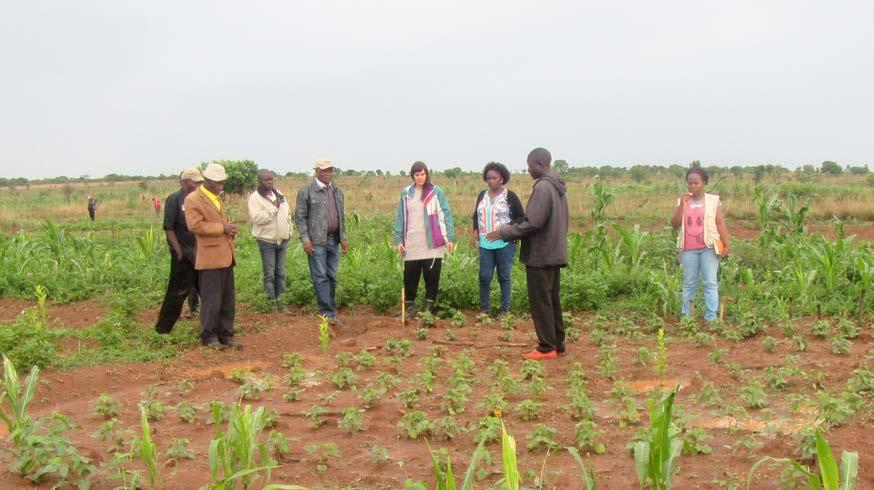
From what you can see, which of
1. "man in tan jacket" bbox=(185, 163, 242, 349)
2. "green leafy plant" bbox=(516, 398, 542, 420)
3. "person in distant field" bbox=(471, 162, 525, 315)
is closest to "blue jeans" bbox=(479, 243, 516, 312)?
"person in distant field" bbox=(471, 162, 525, 315)

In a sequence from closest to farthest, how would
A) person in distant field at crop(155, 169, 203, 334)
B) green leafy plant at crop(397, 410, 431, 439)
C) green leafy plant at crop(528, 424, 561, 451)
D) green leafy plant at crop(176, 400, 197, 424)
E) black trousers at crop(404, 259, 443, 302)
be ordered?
1. green leafy plant at crop(528, 424, 561, 451)
2. green leafy plant at crop(397, 410, 431, 439)
3. green leafy plant at crop(176, 400, 197, 424)
4. person in distant field at crop(155, 169, 203, 334)
5. black trousers at crop(404, 259, 443, 302)

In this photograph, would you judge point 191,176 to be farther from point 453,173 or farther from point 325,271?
point 453,173

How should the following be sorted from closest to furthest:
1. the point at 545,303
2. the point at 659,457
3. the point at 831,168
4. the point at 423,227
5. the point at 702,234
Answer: the point at 659,457 < the point at 545,303 < the point at 702,234 < the point at 423,227 < the point at 831,168

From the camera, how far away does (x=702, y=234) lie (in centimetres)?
757

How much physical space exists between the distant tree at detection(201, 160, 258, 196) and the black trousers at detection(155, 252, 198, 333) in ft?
63.4

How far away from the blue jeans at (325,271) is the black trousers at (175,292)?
3.89 feet

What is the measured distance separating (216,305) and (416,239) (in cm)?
213

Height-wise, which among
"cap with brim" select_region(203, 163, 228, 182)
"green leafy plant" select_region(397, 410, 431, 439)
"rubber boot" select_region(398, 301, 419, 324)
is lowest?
"green leafy plant" select_region(397, 410, 431, 439)

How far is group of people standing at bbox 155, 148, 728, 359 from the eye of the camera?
656 cm

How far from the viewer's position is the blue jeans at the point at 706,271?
767cm

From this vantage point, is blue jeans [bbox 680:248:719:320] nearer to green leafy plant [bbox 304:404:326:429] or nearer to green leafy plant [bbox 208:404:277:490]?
green leafy plant [bbox 304:404:326:429]

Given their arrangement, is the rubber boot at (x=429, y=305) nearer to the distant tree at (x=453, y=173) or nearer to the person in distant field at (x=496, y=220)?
the person in distant field at (x=496, y=220)

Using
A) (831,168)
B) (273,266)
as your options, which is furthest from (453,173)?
(273,266)

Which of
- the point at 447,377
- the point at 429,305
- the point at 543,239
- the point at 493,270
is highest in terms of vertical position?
the point at 543,239
